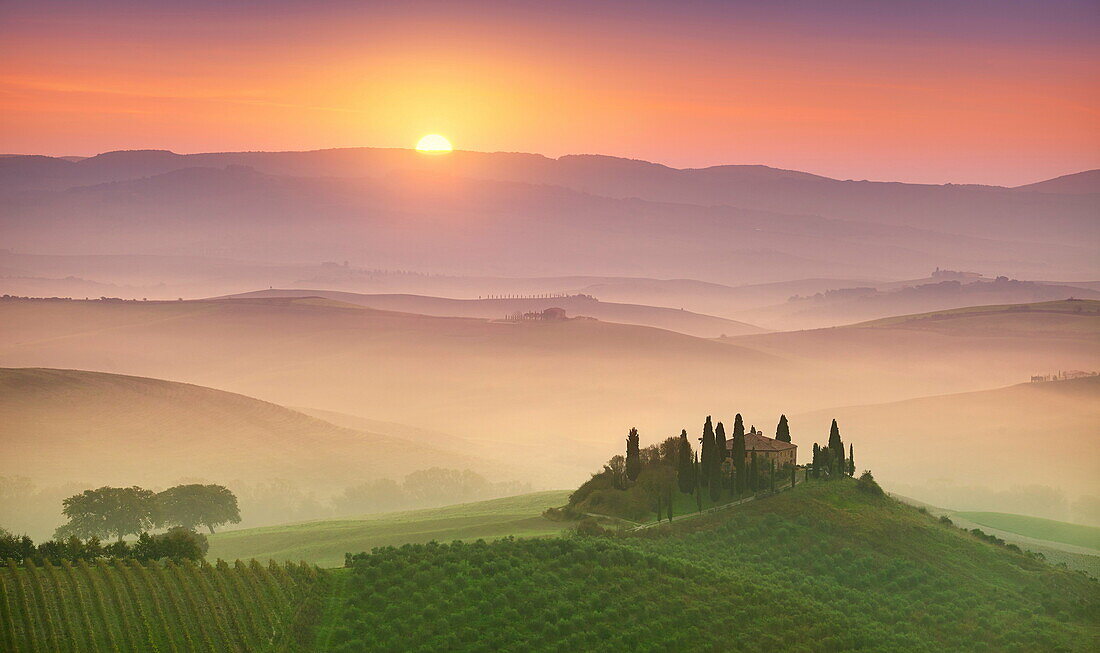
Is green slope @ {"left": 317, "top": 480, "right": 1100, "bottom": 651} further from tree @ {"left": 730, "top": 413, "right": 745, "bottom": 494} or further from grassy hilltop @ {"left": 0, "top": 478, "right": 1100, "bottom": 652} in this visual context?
tree @ {"left": 730, "top": 413, "right": 745, "bottom": 494}

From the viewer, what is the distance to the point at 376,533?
10919 centimetres

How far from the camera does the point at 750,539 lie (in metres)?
96.1

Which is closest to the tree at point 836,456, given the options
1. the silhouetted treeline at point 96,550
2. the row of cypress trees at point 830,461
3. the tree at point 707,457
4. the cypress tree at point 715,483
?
the row of cypress trees at point 830,461

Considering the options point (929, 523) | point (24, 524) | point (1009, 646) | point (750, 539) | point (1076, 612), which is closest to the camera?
point (1009, 646)

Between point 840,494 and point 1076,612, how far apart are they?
24.1 metres

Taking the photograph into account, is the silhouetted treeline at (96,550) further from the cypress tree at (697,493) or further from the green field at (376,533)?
the cypress tree at (697,493)

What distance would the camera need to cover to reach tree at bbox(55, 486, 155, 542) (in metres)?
129

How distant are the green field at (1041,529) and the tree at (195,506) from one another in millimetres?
93911

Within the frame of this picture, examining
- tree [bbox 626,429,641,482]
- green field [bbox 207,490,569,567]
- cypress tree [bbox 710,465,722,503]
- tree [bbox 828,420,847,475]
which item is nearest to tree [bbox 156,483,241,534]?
green field [bbox 207,490,569,567]

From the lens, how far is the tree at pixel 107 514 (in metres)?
129

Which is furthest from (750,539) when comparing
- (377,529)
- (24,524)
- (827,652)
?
(24,524)

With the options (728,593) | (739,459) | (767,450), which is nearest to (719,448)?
(739,459)

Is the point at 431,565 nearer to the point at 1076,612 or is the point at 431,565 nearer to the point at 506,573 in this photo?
the point at 506,573

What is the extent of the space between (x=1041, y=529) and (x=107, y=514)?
384ft
